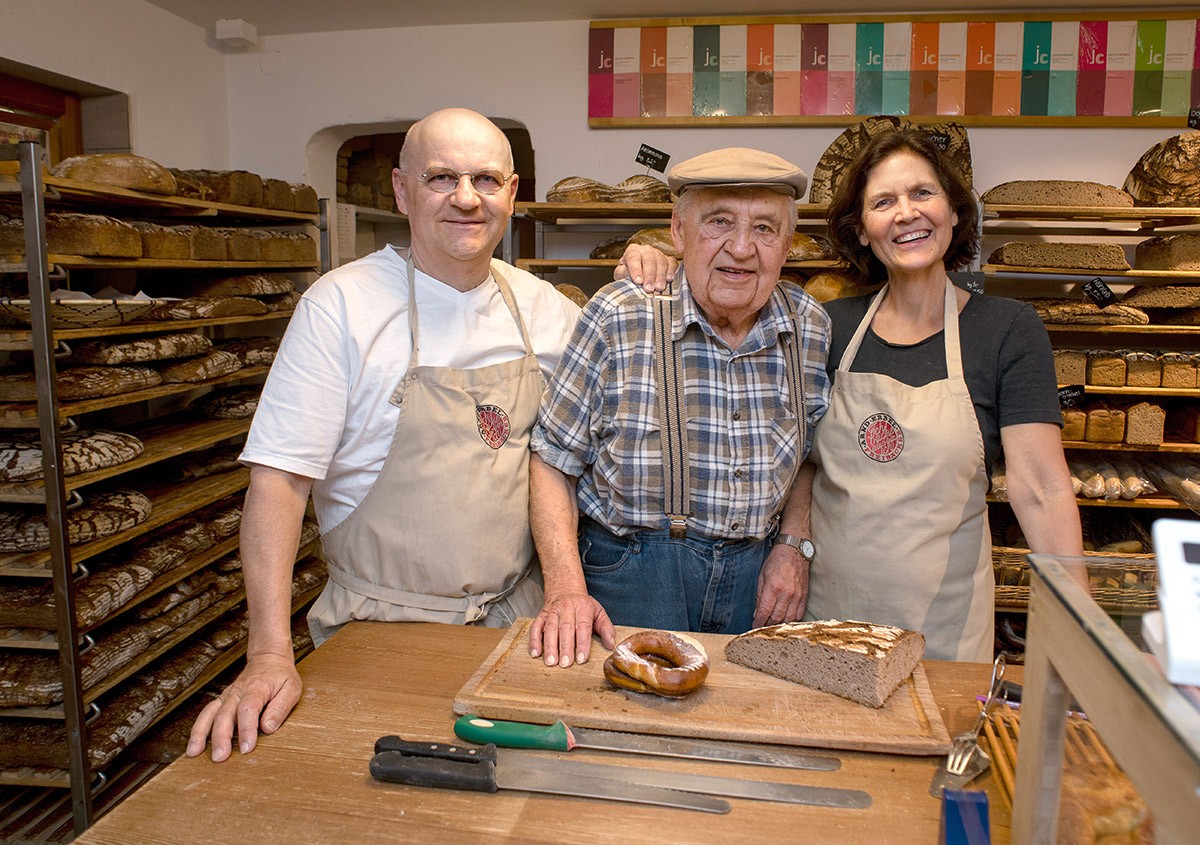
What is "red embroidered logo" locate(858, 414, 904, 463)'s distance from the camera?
5.60 feet

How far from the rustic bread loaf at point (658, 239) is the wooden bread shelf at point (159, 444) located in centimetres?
184

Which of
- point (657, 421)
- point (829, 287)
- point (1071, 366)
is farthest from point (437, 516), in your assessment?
point (1071, 366)

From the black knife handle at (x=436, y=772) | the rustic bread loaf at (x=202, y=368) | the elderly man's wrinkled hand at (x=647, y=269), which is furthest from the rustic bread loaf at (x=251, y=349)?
the black knife handle at (x=436, y=772)

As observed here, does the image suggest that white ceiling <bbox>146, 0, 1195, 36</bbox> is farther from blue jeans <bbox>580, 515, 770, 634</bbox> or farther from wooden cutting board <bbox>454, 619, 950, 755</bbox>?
wooden cutting board <bbox>454, 619, 950, 755</bbox>

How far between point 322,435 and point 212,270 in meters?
2.67

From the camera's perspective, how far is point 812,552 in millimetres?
1804

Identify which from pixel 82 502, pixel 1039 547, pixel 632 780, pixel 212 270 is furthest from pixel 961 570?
pixel 212 270

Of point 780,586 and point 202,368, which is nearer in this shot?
point 780,586

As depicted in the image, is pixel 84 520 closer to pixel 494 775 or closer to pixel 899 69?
pixel 494 775

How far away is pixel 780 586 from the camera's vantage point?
174 centimetres

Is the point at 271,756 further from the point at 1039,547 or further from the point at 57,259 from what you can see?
the point at 57,259

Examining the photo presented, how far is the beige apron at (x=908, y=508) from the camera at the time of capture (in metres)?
1.69

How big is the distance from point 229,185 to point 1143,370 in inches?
148

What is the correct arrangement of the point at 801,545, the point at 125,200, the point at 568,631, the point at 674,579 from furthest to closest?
the point at 125,200
the point at 801,545
the point at 674,579
the point at 568,631
